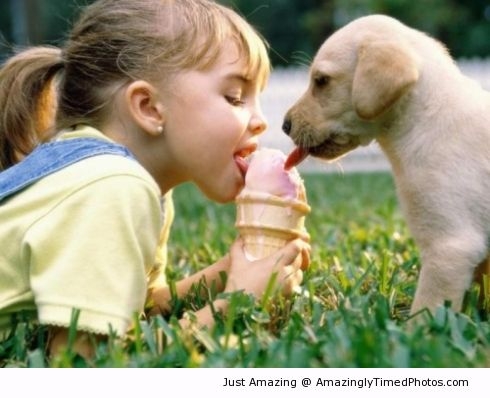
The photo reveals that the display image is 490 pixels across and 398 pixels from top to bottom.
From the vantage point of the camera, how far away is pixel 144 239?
3219 mm

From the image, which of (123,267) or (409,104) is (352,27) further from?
(123,267)

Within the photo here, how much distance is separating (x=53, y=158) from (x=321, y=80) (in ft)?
3.62

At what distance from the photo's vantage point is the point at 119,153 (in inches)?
134

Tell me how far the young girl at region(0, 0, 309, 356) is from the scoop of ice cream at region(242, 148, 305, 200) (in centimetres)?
9

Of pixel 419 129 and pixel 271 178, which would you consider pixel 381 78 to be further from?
pixel 271 178

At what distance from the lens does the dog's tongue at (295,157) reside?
12.6 ft

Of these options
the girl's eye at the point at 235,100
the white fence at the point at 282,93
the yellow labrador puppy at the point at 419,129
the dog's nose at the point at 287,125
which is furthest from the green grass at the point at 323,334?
the white fence at the point at 282,93

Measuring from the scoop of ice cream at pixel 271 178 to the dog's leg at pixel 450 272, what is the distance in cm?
66

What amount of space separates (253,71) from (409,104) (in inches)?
25.6

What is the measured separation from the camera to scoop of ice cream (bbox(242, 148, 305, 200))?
3.72 m

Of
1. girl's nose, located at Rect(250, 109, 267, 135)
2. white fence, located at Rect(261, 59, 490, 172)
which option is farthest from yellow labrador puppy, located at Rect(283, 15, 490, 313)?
white fence, located at Rect(261, 59, 490, 172)

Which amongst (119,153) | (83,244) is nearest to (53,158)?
(119,153)

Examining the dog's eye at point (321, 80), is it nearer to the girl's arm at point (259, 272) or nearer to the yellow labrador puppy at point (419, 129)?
the yellow labrador puppy at point (419, 129)

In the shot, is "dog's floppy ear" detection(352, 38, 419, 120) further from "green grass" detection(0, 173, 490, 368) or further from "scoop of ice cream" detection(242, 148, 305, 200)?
"green grass" detection(0, 173, 490, 368)
